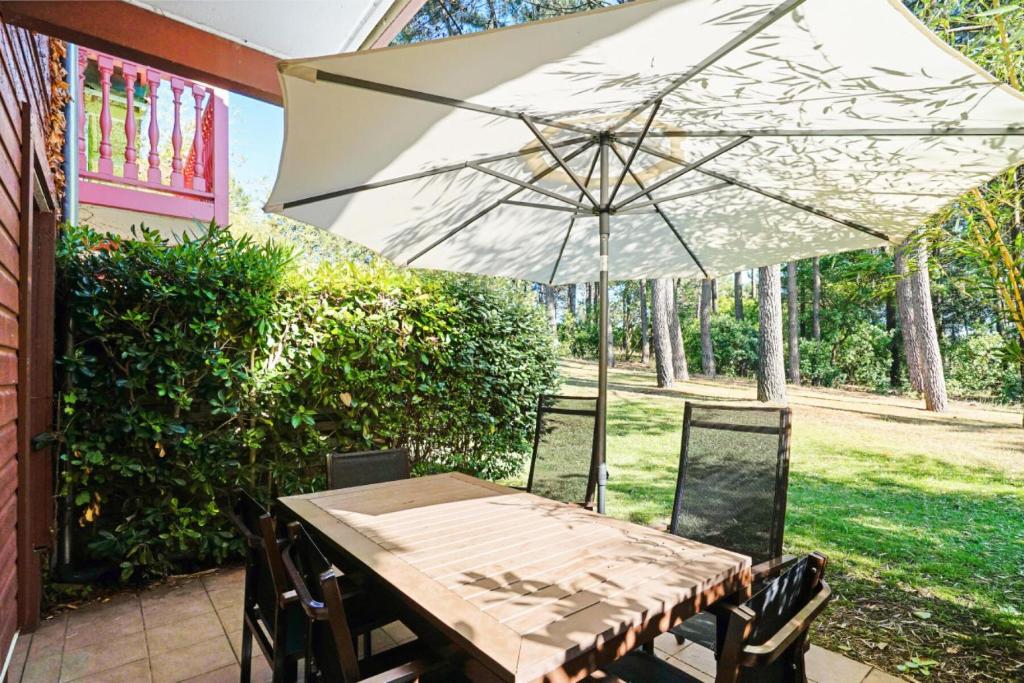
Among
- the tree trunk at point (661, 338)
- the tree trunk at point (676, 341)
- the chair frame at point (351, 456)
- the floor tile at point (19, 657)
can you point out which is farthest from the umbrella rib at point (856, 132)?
the tree trunk at point (676, 341)

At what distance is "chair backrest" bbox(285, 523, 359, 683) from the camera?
1.24 metres

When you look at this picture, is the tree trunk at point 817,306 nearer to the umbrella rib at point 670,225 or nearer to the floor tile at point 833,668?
the umbrella rib at point 670,225

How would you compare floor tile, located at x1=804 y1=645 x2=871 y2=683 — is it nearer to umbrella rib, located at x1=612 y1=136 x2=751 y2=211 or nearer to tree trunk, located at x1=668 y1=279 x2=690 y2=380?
umbrella rib, located at x1=612 y1=136 x2=751 y2=211

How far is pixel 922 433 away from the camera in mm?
7668

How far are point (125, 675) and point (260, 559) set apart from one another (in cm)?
126

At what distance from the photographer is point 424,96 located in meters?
2.10

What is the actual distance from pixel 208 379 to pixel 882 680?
12.9 ft

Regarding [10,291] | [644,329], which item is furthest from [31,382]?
[644,329]

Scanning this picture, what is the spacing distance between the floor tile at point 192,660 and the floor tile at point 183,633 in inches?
1.9

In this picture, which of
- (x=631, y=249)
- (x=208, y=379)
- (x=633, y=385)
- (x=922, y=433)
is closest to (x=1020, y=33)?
(x=631, y=249)

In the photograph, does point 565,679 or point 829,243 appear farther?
point 829,243

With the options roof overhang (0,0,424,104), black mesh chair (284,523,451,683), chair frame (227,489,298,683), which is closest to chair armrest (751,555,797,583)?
black mesh chair (284,523,451,683)

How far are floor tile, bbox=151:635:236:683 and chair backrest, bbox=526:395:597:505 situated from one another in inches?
67.8

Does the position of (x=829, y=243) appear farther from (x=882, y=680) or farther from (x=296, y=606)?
(x=296, y=606)
